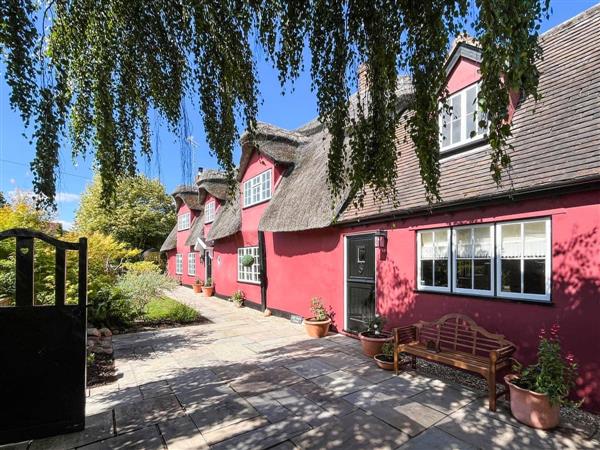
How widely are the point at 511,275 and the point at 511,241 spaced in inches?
20.7

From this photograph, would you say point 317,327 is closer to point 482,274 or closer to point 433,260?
point 433,260

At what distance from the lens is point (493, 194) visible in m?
5.04

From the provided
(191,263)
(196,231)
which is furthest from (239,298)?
(191,263)

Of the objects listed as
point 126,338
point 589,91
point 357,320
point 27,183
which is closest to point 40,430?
point 27,183

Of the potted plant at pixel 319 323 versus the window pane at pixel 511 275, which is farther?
the potted plant at pixel 319 323

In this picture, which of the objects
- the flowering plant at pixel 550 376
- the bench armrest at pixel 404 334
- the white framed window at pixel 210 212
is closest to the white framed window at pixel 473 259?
the bench armrest at pixel 404 334

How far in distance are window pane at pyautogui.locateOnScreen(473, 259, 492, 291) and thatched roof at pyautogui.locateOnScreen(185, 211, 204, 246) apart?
48.8ft

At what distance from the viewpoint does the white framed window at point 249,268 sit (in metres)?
12.6

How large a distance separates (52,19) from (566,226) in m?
6.06

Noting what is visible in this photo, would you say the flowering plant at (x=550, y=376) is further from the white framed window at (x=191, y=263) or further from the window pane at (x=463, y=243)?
the white framed window at (x=191, y=263)

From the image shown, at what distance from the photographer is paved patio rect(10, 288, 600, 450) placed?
363cm

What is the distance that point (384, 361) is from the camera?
5.79m

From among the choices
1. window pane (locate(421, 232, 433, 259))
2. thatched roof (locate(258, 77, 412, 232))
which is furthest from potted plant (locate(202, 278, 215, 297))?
window pane (locate(421, 232, 433, 259))

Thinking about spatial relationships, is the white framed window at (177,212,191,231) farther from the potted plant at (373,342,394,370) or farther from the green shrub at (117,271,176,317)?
the potted plant at (373,342,394,370)
